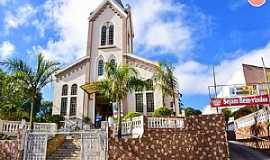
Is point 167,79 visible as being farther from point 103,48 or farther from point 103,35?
point 103,35

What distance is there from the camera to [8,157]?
14523 mm

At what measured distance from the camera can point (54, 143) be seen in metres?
15.6

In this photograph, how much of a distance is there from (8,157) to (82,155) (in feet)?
13.1

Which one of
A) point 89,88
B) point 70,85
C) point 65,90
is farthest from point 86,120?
point 70,85

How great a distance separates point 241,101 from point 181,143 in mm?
4875

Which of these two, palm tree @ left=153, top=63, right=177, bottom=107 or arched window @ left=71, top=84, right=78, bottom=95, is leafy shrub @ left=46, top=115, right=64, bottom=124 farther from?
palm tree @ left=153, top=63, right=177, bottom=107

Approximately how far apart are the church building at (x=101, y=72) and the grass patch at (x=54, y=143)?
8.56 m

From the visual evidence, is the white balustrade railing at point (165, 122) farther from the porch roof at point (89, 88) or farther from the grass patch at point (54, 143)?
the porch roof at point (89, 88)

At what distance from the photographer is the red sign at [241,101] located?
16734 millimetres

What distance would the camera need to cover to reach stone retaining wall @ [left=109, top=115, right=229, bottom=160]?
14.8 metres

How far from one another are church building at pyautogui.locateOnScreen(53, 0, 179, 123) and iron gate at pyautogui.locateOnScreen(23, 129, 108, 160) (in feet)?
33.1

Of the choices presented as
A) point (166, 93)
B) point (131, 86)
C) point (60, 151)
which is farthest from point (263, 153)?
point (60, 151)

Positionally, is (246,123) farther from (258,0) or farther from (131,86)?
(258,0)

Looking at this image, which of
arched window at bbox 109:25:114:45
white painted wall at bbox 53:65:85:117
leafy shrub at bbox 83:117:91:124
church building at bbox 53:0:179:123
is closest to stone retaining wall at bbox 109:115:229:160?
church building at bbox 53:0:179:123
